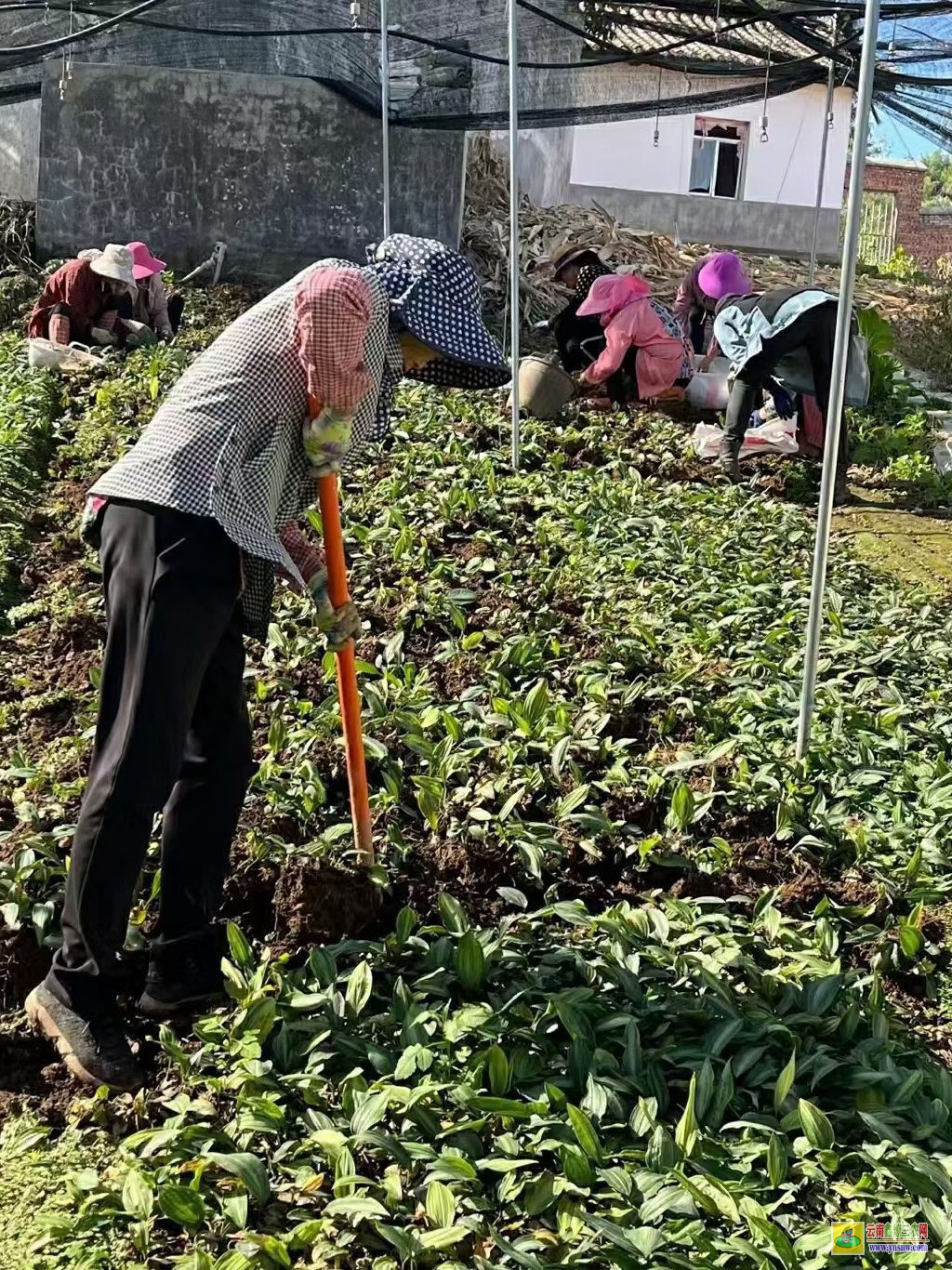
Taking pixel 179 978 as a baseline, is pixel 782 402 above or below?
above

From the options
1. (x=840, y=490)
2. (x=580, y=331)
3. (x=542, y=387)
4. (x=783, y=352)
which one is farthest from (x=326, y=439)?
(x=580, y=331)

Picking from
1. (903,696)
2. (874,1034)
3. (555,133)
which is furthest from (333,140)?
(874,1034)

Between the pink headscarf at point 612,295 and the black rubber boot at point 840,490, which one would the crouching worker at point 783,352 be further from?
the pink headscarf at point 612,295

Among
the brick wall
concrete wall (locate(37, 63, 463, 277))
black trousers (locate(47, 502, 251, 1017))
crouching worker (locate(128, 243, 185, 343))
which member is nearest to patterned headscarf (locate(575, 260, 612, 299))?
crouching worker (locate(128, 243, 185, 343))

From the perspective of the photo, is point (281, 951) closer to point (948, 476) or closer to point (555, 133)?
point (948, 476)

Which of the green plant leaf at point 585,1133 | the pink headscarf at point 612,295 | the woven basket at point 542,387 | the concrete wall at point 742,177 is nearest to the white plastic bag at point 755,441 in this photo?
the woven basket at point 542,387

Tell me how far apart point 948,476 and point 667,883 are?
4.59m

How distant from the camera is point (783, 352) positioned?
646cm

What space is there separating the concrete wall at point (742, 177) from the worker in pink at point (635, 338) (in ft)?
29.8

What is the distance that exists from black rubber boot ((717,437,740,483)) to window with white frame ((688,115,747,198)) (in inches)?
486

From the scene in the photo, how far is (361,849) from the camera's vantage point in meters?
3.14

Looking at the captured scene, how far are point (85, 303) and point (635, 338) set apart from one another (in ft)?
11.8

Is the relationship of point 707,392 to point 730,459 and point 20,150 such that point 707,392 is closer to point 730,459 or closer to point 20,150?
point 730,459

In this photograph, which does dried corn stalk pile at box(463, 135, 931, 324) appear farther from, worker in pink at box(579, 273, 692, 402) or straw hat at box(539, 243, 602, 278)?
worker in pink at box(579, 273, 692, 402)
